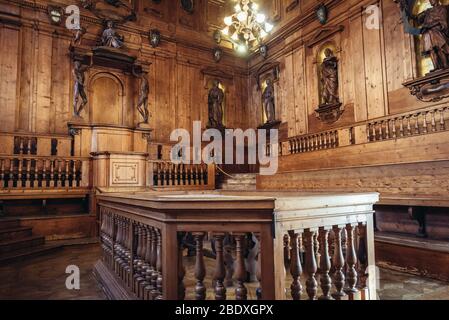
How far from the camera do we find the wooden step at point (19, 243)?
14.1 ft

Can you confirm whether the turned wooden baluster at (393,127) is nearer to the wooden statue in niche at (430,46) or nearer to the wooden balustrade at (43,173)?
the wooden statue in niche at (430,46)

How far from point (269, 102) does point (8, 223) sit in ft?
26.3

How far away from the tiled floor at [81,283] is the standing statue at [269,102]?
7071 millimetres

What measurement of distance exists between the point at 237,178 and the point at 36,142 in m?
5.34

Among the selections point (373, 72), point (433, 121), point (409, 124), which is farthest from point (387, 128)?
point (373, 72)

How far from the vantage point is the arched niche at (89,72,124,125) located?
8.45m

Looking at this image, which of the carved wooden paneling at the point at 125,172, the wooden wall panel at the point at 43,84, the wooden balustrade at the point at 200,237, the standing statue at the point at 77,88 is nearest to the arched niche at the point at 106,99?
the standing statue at the point at 77,88

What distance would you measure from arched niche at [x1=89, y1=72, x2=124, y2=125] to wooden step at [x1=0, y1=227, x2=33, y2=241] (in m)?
4.01

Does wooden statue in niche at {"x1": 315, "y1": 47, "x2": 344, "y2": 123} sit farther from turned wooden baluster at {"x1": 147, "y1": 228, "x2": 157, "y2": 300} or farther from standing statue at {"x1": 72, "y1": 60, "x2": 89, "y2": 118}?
turned wooden baluster at {"x1": 147, "y1": 228, "x2": 157, "y2": 300}

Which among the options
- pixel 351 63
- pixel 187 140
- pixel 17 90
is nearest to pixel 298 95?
pixel 351 63

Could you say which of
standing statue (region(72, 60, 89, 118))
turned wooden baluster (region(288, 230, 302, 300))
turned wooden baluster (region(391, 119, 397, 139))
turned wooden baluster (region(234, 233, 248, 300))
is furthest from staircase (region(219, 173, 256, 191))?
turned wooden baluster (region(234, 233, 248, 300))

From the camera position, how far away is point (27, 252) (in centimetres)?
448
